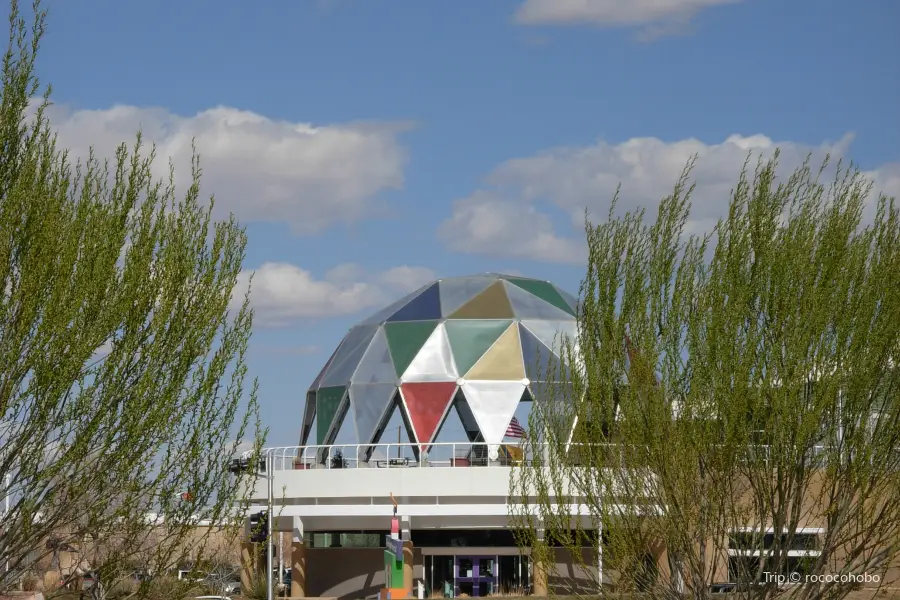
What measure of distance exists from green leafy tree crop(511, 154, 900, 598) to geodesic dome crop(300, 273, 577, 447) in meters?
21.0

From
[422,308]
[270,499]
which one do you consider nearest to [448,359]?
[422,308]

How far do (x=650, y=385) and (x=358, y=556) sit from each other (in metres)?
27.0

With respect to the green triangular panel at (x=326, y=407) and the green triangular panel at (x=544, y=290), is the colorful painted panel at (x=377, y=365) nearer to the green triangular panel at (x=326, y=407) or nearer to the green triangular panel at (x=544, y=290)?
the green triangular panel at (x=326, y=407)

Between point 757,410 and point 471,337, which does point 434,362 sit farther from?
point 757,410

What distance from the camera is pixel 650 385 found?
15914 millimetres

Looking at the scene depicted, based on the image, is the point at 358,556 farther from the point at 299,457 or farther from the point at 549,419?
the point at 549,419

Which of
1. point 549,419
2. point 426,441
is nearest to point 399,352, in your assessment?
point 426,441

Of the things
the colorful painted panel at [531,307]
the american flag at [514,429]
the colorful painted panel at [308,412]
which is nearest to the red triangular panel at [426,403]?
the american flag at [514,429]

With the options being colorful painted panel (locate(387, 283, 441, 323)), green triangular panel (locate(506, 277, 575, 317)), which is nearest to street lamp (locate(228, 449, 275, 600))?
colorful painted panel (locate(387, 283, 441, 323))

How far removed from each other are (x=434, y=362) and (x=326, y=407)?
478cm

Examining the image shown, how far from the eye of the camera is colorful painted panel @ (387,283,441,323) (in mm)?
41250

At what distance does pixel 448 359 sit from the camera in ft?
130

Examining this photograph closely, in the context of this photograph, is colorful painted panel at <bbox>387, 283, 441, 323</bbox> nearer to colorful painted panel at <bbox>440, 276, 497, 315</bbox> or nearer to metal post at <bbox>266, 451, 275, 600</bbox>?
colorful painted panel at <bbox>440, 276, 497, 315</bbox>

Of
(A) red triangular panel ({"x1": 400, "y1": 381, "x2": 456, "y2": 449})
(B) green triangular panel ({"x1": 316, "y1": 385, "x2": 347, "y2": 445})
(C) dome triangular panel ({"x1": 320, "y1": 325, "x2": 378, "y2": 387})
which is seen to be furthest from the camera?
(C) dome triangular panel ({"x1": 320, "y1": 325, "x2": 378, "y2": 387})
